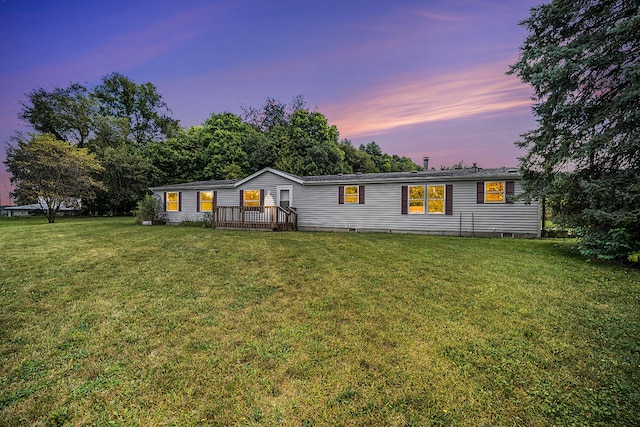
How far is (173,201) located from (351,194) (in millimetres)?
11985

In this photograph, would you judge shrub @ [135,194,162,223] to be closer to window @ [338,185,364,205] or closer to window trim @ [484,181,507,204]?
window @ [338,185,364,205]

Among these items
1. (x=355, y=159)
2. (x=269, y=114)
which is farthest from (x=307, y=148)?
(x=269, y=114)

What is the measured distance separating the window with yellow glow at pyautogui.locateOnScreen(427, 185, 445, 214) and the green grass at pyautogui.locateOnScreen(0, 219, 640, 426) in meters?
6.58

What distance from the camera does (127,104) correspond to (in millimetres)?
33250

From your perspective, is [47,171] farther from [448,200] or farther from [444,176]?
[448,200]

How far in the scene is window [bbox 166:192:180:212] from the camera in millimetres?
17398

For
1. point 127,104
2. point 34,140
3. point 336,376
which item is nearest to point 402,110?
point 336,376

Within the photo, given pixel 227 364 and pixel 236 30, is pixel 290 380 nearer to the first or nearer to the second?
pixel 227 364

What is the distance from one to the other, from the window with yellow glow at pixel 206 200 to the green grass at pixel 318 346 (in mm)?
10807

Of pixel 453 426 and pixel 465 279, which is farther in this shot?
pixel 465 279

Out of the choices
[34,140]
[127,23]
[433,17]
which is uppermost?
[127,23]

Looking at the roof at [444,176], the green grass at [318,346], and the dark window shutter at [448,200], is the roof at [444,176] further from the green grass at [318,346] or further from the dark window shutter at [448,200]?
the green grass at [318,346]

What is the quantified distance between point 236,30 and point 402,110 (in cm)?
1198

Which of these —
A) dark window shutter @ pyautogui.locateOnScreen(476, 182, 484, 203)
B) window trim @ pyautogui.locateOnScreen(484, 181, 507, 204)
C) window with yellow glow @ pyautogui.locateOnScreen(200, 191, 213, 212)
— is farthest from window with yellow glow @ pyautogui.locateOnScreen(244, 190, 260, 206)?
window trim @ pyautogui.locateOnScreen(484, 181, 507, 204)
